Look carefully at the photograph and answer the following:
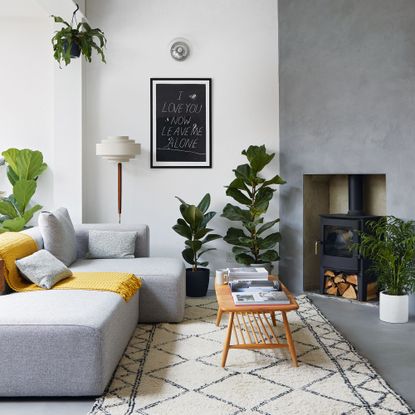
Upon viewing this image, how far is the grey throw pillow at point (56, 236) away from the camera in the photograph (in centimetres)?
400

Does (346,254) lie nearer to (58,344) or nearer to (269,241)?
(269,241)

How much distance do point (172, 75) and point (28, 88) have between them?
4.70ft

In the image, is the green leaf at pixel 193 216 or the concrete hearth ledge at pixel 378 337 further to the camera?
the green leaf at pixel 193 216

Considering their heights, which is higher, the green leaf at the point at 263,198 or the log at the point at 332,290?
the green leaf at the point at 263,198

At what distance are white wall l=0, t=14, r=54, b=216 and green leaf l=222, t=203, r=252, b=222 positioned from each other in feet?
5.89

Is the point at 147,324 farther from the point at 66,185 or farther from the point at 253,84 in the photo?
the point at 253,84

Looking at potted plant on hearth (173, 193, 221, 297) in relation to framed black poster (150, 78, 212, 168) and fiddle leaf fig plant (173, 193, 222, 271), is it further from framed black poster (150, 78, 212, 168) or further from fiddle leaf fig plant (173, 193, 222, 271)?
framed black poster (150, 78, 212, 168)

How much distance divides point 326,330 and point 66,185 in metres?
2.85

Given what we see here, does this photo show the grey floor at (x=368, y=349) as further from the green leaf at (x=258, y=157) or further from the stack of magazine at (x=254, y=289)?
the green leaf at (x=258, y=157)

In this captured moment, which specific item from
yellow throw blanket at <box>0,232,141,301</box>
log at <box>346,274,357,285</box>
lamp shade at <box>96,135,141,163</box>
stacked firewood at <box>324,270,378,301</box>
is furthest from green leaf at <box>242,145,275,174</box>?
yellow throw blanket at <box>0,232,141,301</box>

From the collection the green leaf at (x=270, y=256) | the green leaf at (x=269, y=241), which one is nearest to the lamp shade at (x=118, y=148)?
the green leaf at (x=269, y=241)

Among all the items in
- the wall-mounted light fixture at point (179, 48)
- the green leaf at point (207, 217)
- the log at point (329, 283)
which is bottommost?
the log at point (329, 283)

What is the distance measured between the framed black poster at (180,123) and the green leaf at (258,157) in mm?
537

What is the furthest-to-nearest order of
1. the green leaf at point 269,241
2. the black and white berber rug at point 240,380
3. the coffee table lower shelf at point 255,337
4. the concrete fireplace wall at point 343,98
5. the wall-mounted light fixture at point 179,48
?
the wall-mounted light fixture at point 179,48 < the green leaf at point 269,241 < the concrete fireplace wall at point 343,98 < the coffee table lower shelf at point 255,337 < the black and white berber rug at point 240,380
